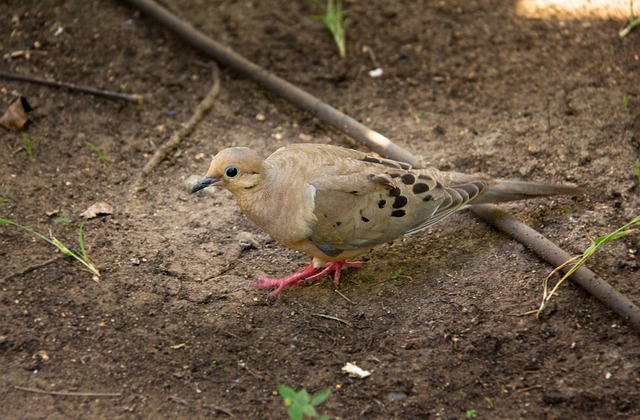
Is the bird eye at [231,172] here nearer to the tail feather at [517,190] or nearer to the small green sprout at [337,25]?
the tail feather at [517,190]

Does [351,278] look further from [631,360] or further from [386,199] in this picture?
[631,360]

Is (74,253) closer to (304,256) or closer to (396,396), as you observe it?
(304,256)

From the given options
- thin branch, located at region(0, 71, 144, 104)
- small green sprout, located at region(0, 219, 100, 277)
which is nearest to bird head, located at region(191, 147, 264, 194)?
small green sprout, located at region(0, 219, 100, 277)

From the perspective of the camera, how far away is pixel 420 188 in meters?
3.94

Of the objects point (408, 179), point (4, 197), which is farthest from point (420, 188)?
point (4, 197)

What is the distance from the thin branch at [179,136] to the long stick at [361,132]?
22 cm

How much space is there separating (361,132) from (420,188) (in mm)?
952

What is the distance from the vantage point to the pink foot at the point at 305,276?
392cm

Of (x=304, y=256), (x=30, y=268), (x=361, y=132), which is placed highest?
(x=361, y=132)

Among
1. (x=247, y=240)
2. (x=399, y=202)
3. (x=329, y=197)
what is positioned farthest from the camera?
(x=247, y=240)

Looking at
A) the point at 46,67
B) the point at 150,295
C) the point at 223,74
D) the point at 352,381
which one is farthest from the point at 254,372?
the point at 46,67

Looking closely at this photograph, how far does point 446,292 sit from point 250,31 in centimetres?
308

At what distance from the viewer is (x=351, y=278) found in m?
4.09

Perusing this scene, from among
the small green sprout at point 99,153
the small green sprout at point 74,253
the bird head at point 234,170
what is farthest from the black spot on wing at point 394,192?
the small green sprout at point 99,153
